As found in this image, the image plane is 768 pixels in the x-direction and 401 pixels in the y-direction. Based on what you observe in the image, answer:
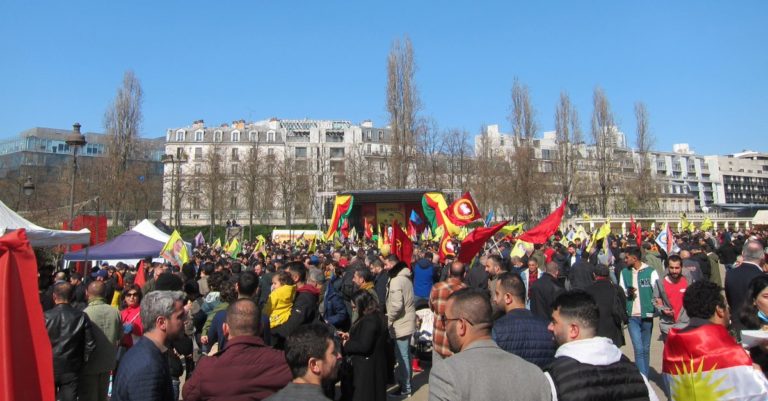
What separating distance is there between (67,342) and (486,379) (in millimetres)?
3850

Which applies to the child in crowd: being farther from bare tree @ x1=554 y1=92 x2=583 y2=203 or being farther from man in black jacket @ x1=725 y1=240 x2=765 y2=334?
bare tree @ x1=554 y1=92 x2=583 y2=203

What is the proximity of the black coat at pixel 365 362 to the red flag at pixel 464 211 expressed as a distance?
10688mm

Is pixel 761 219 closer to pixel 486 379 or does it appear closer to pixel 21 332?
pixel 486 379

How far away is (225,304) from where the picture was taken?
17.8ft

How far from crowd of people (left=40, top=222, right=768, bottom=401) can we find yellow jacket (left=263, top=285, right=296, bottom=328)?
10mm

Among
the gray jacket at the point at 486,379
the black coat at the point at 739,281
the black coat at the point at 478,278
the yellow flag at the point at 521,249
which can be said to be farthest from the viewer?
the yellow flag at the point at 521,249

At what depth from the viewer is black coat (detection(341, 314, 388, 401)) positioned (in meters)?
5.07

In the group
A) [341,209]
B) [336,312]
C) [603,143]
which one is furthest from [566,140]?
[336,312]

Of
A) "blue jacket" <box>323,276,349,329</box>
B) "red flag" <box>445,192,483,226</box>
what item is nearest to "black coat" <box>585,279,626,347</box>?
"blue jacket" <box>323,276,349,329</box>

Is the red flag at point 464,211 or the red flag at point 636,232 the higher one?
the red flag at point 464,211

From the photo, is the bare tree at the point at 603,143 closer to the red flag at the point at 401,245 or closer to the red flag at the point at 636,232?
the red flag at the point at 636,232

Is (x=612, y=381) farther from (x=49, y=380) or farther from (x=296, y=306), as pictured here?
(x=296, y=306)

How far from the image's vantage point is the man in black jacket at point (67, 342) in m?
4.51

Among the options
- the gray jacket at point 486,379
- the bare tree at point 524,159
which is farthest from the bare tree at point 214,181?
the gray jacket at point 486,379
